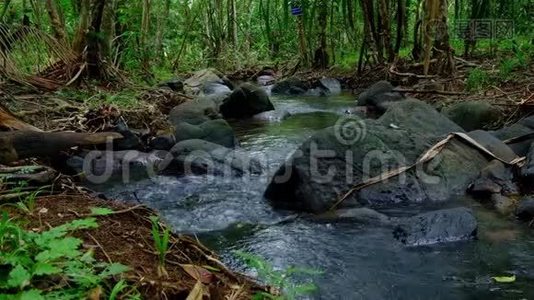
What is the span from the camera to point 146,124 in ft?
22.2

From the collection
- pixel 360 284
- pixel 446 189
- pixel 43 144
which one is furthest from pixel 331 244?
pixel 43 144

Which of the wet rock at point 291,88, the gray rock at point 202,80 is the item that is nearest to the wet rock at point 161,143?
the gray rock at point 202,80

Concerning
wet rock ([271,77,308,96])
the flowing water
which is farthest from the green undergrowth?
wet rock ([271,77,308,96])

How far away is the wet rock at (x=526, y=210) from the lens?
156 inches

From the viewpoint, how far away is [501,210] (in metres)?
4.23

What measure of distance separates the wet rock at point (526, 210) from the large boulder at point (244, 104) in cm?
580

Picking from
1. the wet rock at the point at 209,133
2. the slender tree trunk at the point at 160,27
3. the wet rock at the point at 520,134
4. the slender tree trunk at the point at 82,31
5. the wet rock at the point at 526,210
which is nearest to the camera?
the wet rock at the point at 526,210

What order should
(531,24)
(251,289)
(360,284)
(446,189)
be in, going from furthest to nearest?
(531,24)
(446,189)
(360,284)
(251,289)

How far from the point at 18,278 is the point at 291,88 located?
11469mm

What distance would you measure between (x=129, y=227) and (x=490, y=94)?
5884mm

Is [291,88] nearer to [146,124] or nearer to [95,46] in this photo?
Result: [95,46]

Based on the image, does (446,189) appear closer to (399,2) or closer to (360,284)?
(360,284)

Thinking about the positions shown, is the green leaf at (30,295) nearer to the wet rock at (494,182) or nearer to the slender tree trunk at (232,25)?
the wet rock at (494,182)

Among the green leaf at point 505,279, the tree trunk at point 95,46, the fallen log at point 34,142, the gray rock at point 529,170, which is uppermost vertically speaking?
→ the tree trunk at point 95,46
